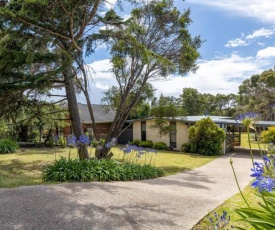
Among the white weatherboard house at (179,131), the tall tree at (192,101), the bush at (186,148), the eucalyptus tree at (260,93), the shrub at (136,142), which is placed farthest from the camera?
the tall tree at (192,101)

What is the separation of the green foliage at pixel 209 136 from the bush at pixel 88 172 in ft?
37.9

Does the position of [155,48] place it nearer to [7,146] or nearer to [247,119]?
[7,146]

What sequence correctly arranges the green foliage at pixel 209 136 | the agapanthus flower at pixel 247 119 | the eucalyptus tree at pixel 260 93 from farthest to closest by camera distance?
1. the eucalyptus tree at pixel 260 93
2. the green foliage at pixel 209 136
3. the agapanthus flower at pixel 247 119

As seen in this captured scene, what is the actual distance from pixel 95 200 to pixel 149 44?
11.8 meters

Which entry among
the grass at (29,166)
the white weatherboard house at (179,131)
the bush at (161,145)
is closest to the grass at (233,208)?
the grass at (29,166)

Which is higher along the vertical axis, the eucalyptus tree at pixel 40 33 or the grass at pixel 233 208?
the eucalyptus tree at pixel 40 33

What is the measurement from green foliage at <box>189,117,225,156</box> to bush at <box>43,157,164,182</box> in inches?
454

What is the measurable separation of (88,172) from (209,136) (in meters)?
14.0

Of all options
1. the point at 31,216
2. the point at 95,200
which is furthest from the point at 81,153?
the point at 31,216

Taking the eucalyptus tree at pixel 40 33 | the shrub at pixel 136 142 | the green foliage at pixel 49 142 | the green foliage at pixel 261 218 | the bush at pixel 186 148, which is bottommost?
the bush at pixel 186 148

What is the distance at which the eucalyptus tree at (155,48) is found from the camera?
14.9m

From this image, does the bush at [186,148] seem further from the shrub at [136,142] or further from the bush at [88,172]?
the bush at [88,172]

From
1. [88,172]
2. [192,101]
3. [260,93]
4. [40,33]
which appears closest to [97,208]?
[88,172]

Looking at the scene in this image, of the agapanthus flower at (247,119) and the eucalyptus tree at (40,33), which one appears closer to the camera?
the agapanthus flower at (247,119)
